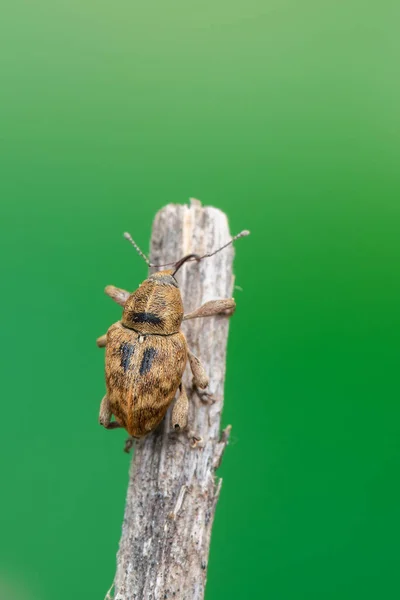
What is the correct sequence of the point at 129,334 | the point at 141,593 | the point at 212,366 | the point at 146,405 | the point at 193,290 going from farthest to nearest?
the point at 193,290
the point at 212,366
the point at 129,334
the point at 146,405
the point at 141,593

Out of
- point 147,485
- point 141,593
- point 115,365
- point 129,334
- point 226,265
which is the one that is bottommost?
point 141,593

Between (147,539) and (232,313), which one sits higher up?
(232,313)

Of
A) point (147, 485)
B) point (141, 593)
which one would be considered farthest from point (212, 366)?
point (141, 593)

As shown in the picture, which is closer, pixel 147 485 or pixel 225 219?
pixel 147 485

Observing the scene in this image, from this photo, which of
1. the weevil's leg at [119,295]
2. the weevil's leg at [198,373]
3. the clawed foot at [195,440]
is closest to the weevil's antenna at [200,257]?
the weevil's leg at [119,295]

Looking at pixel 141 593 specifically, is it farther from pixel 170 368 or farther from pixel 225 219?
pixel 225 219

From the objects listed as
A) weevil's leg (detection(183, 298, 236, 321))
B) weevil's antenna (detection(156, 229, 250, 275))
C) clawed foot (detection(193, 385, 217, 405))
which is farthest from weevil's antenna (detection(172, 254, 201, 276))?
clawed foot (detection(193, 385, 217, 405))

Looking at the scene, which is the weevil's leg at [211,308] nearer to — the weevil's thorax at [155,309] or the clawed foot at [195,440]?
the weevil's thorax at [155,309]
